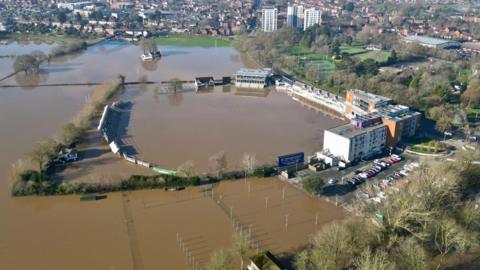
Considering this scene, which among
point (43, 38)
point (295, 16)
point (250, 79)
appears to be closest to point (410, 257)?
point (250, 79)

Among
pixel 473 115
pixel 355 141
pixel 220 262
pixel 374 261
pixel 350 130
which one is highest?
pixel 350 130

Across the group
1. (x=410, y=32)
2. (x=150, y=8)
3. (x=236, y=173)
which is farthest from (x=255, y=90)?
(x=150, y=8)

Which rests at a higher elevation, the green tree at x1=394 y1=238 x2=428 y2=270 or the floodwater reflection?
the floodwater reflection

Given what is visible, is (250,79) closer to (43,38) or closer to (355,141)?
(355,141)

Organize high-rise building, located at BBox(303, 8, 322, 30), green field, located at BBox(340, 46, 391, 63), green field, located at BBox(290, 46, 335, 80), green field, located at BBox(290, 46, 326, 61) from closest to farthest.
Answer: green field, located at BBox(290, 46, 335, 80), green field, located at BBox(340, 46, 391, 63), green field, located at BBox(290, 46, 326, 61), high-rise building, located at BBox(303, 8, 322, 30)

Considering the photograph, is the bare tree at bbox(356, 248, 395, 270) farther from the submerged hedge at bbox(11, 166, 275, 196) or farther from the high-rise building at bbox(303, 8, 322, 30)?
the high-rise building at bbox(303, 8, 322, 30)

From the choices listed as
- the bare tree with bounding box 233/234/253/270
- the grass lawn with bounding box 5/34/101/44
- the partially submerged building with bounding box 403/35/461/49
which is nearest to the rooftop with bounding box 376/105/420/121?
the bare tree with bounding box 233/234/253/270

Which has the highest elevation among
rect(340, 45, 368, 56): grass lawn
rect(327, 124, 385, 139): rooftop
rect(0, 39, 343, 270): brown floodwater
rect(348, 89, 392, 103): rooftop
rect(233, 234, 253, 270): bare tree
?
rect(348, 89, 392, 103): rooftop
